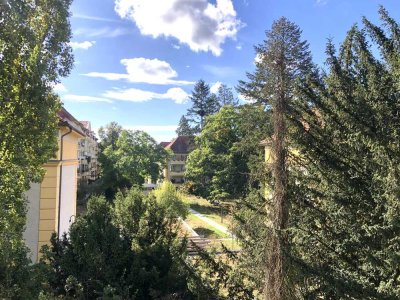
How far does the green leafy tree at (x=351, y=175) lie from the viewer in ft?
21.2

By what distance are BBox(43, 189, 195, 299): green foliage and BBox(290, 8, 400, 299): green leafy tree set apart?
12.7 ft

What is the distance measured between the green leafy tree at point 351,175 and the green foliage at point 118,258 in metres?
3.87

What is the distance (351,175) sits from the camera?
7473 millimetres

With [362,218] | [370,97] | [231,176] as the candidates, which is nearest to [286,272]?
[362,218]

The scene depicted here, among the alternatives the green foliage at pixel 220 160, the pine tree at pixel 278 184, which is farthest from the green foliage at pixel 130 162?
the pine tree at pixel 278 184

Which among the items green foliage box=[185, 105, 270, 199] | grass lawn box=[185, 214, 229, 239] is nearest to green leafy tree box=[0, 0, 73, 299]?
grass lawn box=[185, 214, 229, 239]

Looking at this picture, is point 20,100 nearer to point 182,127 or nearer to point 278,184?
point 278,184

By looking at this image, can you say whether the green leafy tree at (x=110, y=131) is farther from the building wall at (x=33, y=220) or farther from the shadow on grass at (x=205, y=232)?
the building wall at (x=33, y=220)

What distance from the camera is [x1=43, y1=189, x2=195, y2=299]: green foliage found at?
9266mm

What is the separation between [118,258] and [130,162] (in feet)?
108

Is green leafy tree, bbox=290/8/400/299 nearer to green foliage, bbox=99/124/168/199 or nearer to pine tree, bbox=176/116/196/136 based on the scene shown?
green foliage, bbox=99/124/168/199

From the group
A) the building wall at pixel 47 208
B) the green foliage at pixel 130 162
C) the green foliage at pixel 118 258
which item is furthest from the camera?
the green foliage at pixel 130 162

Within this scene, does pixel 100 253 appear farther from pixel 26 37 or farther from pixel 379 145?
pixel 379 145

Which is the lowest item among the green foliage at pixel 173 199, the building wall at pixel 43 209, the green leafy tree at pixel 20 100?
the green foliage at pixel 173 199
